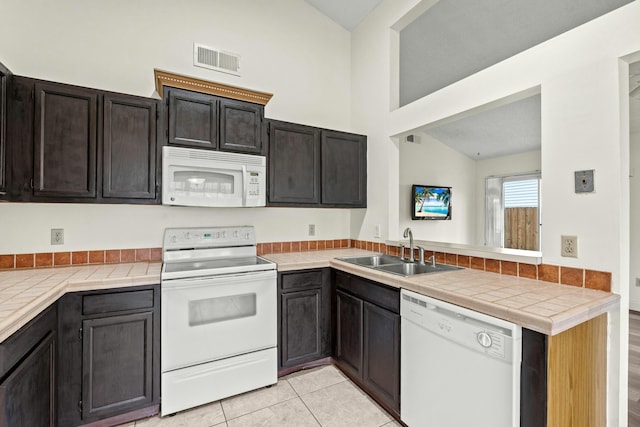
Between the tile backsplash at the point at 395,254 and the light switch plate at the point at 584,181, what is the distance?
42cm

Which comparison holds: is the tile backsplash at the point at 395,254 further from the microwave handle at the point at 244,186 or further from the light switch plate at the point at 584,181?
the microwave handle at the point at 244,186

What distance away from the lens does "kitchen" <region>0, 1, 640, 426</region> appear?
5.02 ft

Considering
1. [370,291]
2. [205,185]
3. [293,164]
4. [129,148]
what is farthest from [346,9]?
[370,291]

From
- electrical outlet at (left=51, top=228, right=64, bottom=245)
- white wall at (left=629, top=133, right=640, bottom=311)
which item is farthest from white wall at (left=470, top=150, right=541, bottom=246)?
electrical outlet at (left=51, top=228, right=64, bottom=245)

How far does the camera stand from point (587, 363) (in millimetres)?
1426

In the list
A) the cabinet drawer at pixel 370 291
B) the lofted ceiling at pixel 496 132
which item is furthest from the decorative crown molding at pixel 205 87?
the lofted ceiling at pixel 496 132

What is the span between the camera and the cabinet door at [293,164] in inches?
106

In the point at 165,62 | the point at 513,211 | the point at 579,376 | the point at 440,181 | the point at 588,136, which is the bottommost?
the point at 579,376

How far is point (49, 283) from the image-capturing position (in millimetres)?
1751

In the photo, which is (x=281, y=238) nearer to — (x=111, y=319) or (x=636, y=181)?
(x=111, y=319)

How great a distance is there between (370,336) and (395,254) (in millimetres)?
906

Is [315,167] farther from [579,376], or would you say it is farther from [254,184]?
[579,376]

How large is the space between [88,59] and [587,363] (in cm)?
366

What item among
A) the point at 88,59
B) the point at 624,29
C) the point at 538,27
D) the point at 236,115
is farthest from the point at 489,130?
the point at 88,59
